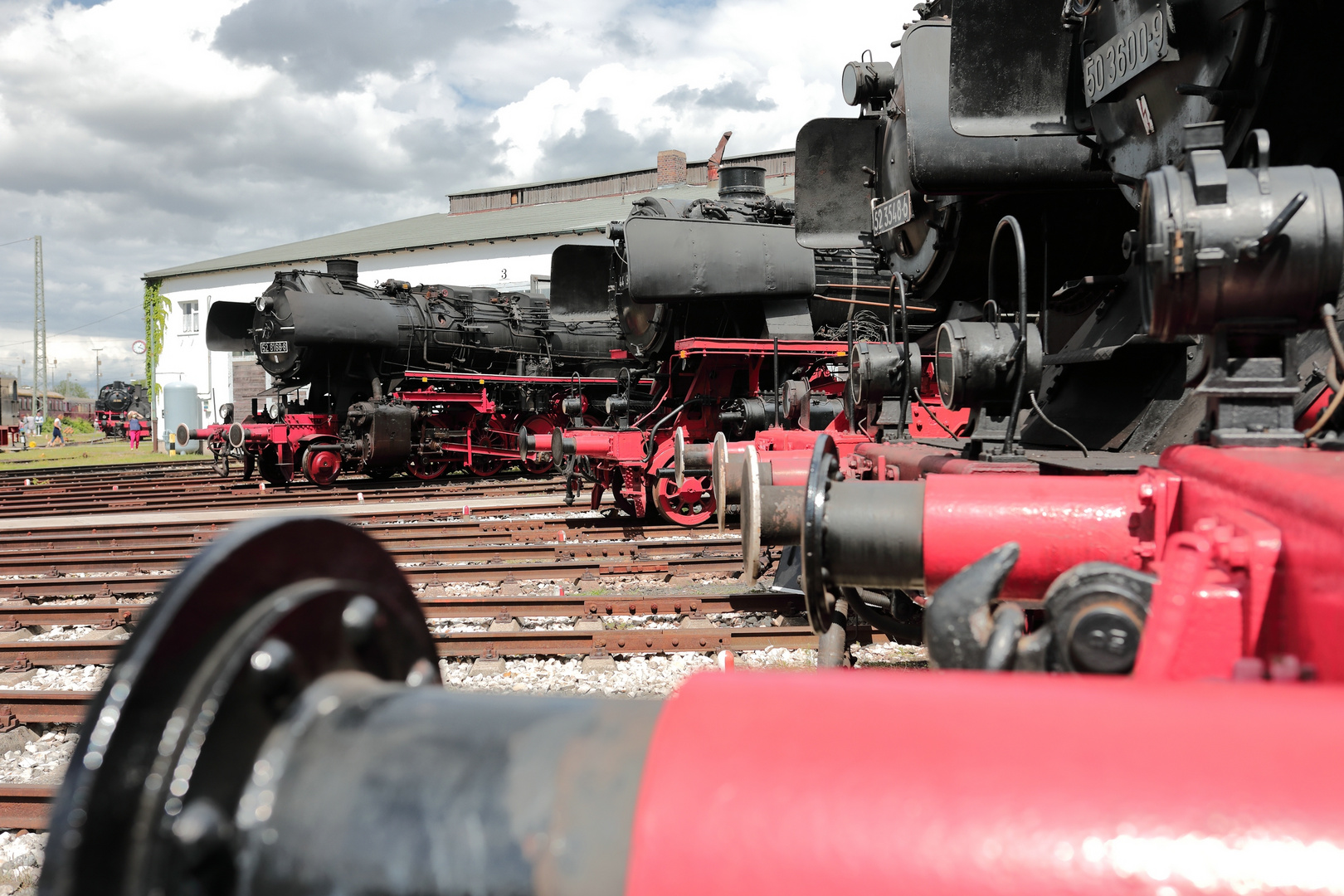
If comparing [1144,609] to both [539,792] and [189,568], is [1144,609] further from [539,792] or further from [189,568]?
[189,568]

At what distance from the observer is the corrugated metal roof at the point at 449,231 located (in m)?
29.0

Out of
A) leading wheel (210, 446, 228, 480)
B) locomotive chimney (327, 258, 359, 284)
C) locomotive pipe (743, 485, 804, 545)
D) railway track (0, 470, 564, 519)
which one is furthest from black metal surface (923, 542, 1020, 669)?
locomotive chimney (327, 258, 359, 284)

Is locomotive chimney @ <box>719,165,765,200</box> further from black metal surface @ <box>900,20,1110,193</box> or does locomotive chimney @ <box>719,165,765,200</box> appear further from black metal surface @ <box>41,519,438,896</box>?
black metal surface @ <box>41,519,438,896</box>

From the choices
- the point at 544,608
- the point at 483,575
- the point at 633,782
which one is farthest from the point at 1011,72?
the point at 483,575

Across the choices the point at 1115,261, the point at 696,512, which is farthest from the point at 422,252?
the point at 1115,261

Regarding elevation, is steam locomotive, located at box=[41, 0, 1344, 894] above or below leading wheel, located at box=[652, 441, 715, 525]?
above

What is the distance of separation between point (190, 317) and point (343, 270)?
21.1 metres

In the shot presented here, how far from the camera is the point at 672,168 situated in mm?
33906

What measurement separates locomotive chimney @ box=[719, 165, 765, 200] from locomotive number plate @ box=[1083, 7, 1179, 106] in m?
7.02

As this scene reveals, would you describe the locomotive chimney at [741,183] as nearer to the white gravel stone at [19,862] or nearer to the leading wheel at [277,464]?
the leading wheel at [277,464]

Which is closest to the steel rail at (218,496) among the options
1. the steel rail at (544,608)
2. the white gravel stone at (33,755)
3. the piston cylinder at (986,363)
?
the steel rail at (544,608)

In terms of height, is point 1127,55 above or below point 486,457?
above

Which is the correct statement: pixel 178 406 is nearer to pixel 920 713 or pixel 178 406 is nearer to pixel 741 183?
pixel 741 183

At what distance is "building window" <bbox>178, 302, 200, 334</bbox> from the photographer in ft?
108
